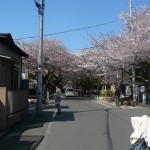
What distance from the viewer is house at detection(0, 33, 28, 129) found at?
52.4 ft

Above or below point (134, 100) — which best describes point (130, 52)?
above

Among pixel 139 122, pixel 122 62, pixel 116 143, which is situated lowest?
pixel 116 143

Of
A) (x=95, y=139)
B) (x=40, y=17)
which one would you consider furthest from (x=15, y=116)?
(x=40, y=17)

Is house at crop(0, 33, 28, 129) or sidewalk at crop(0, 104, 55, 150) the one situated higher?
house at crop(0, 33, 28, 129)

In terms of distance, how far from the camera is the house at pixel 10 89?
16.0m

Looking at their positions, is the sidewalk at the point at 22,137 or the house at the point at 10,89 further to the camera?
the house at the point at 10,89

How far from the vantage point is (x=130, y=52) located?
123ft

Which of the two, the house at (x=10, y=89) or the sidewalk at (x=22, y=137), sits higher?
the house at (x=10, y=89)

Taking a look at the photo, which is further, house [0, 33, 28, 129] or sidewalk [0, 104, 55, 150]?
house [0, 33, 28, 129]

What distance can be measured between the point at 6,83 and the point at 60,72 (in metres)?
42.2

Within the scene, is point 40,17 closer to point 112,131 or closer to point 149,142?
point 112,131

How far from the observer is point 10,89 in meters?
19.0

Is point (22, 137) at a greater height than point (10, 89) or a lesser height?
lesser

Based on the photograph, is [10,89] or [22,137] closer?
[22,137]
